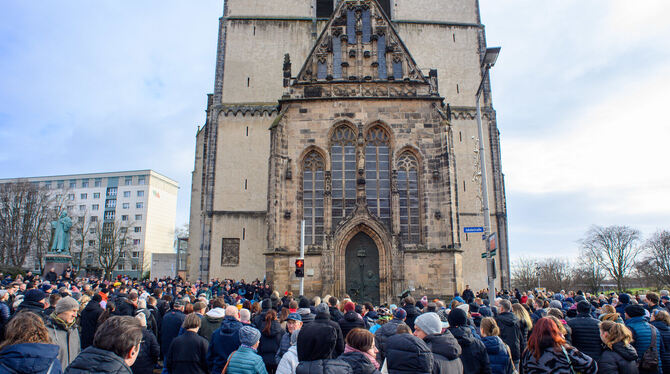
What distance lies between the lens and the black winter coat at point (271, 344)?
271 inches

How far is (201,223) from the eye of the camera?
29.3 metres

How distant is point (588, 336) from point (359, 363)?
4509 mm

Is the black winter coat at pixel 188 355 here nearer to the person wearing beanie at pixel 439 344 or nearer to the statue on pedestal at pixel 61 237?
the person wearing beanie at pixel 439 344

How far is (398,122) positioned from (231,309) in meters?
17.4

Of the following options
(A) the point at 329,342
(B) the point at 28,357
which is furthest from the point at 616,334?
(B) the point at 28,357

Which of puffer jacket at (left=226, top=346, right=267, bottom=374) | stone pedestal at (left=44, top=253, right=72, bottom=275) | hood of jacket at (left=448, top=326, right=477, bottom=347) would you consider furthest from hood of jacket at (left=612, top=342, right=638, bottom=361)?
stone pedestal at (left=44, top=253, right=72, bottom=275)

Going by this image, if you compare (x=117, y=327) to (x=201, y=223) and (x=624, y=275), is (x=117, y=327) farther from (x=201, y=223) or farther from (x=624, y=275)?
(x=624, y=275)

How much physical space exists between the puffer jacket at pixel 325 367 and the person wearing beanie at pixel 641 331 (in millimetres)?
4762

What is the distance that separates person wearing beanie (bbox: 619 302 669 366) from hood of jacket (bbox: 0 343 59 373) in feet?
23.6

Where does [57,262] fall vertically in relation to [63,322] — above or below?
above

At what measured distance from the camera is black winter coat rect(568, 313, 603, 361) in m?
6.81

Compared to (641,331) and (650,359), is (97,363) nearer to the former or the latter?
(650,359)

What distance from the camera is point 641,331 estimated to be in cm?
639

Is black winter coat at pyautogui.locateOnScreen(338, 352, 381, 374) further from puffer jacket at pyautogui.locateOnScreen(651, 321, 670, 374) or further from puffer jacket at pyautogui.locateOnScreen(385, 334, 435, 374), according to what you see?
puffer jacket at pyautogui.locateOnScreen(651, 321, 670, 374)
